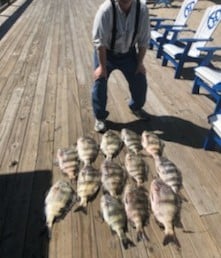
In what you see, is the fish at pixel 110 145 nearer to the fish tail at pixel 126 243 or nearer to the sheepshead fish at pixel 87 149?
the sheepshead fish at pixel 87 149

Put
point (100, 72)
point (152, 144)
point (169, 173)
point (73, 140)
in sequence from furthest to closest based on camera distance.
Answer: point (73, 140) < point (100, 72) < point (152, 144) < point (169, 173)

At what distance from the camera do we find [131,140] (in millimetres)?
3953

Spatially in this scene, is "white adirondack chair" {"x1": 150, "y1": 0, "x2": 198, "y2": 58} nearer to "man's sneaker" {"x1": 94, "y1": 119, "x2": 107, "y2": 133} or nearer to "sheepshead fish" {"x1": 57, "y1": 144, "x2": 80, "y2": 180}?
"man's sneaker" {"x1": 94, "y1": 119, "x2": 107, "y2": 133}

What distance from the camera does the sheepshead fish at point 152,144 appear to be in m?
3.85

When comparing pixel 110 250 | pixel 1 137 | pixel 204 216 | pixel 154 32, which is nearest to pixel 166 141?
pixel 204 216

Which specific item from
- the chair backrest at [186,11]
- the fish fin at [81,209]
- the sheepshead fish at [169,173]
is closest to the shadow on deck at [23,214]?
the fish fin at [81,209]

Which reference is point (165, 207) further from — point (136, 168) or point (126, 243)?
point (136, 168)

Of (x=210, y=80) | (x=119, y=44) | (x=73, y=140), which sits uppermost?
(x=119, y=44)

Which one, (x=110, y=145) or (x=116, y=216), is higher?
(x=116, y=216)

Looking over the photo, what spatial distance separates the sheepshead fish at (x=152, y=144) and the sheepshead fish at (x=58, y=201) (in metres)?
1.08

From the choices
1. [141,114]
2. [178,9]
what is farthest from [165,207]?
[178,9]

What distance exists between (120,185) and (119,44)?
167cm

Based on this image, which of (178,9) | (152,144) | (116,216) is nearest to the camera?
(116,216)

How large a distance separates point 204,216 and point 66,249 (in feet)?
4.16
